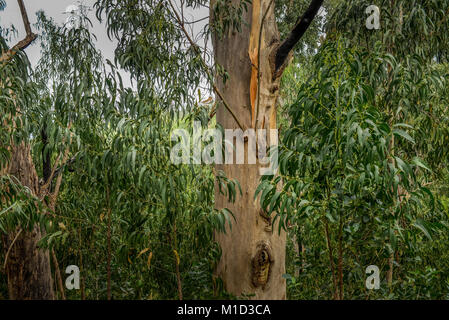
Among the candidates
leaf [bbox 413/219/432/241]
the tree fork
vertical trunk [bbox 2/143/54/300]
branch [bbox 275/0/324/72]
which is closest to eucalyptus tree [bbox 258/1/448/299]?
leaf [bbox 413/219/432/241]

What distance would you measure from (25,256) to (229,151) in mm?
2079

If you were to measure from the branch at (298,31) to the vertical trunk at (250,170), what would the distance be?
0.25 feet

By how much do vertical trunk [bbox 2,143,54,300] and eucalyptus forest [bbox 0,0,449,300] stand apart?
0.04 ft

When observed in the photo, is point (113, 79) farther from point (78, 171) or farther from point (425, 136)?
point (425, 136)

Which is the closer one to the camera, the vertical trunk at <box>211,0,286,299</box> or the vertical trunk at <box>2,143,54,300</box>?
the vertical trunk at <box>211,0,286,299</box>

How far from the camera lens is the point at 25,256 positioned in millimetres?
4074

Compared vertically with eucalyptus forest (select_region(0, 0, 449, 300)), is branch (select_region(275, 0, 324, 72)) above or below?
above

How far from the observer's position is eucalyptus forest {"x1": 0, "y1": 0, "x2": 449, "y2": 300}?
Answer: 2.44 m

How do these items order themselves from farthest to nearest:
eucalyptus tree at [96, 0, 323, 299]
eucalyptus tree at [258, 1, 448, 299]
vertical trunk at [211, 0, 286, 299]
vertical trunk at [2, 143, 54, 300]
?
1. vertical trunk at [2, 143, 54, 300]
2. vertical trunk at [211, 0, 286, 299]
3. eucalyptus tree at [96, 0, 323, 299]
4. eucalyptus tree at [258, 1, 448, 299]

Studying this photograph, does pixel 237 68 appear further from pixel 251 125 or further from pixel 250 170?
pixel 250 170

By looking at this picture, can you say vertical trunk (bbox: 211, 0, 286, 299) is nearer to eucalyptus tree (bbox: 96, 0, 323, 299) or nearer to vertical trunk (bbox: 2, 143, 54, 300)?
eucalyptus tree (bbox: 96, 0, 323, 299)

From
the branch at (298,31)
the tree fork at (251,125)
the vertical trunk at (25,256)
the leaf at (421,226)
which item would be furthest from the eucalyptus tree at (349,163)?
the vertical trunk at (25,256)

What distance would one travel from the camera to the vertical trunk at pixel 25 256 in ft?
13.2

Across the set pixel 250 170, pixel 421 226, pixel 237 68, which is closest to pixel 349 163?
pixel 421 226
